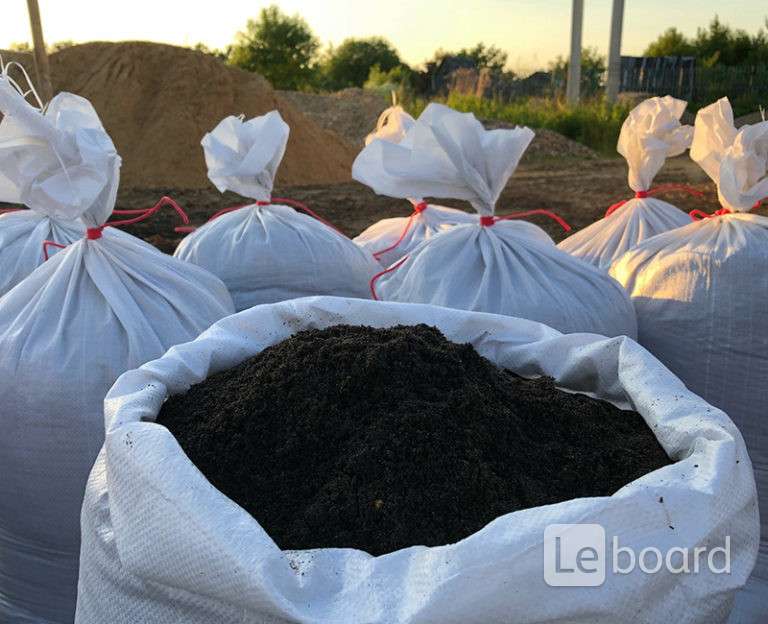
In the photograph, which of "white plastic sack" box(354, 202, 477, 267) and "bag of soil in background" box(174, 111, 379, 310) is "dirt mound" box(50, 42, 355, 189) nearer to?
"white plastic sack" box(354, 202, 477, 267)

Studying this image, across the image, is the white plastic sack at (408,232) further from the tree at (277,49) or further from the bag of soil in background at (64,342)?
the tree at (277,49)

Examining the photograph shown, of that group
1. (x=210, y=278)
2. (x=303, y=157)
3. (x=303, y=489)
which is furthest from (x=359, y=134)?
(x=303, y=489)

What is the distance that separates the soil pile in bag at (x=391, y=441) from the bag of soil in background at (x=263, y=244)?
117 centimetres

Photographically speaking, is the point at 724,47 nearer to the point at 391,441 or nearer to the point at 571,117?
the point at 571,117

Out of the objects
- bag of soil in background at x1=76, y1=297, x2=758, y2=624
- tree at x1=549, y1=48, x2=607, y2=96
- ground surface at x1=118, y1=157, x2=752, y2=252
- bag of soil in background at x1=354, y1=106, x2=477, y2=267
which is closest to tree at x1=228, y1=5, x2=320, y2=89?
tree at x1=549, y1=48, x2=607, y2=96

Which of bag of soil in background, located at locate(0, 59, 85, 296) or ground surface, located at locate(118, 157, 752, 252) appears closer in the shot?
bag of soil in background, located at locate(0, 59, 85, 296)

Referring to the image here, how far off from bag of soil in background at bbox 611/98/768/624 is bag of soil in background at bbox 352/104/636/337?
130 mm

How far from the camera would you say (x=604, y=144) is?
14445 millimetres

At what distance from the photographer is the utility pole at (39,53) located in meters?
7.45

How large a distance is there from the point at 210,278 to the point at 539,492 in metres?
1.22

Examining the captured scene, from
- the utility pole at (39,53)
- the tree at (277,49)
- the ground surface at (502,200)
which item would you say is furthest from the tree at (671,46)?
the utility pole at (39,53)

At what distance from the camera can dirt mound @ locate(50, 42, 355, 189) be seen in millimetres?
9875

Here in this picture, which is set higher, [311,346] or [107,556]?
[311,346]

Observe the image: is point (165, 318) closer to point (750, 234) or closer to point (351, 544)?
point (351, 544)
